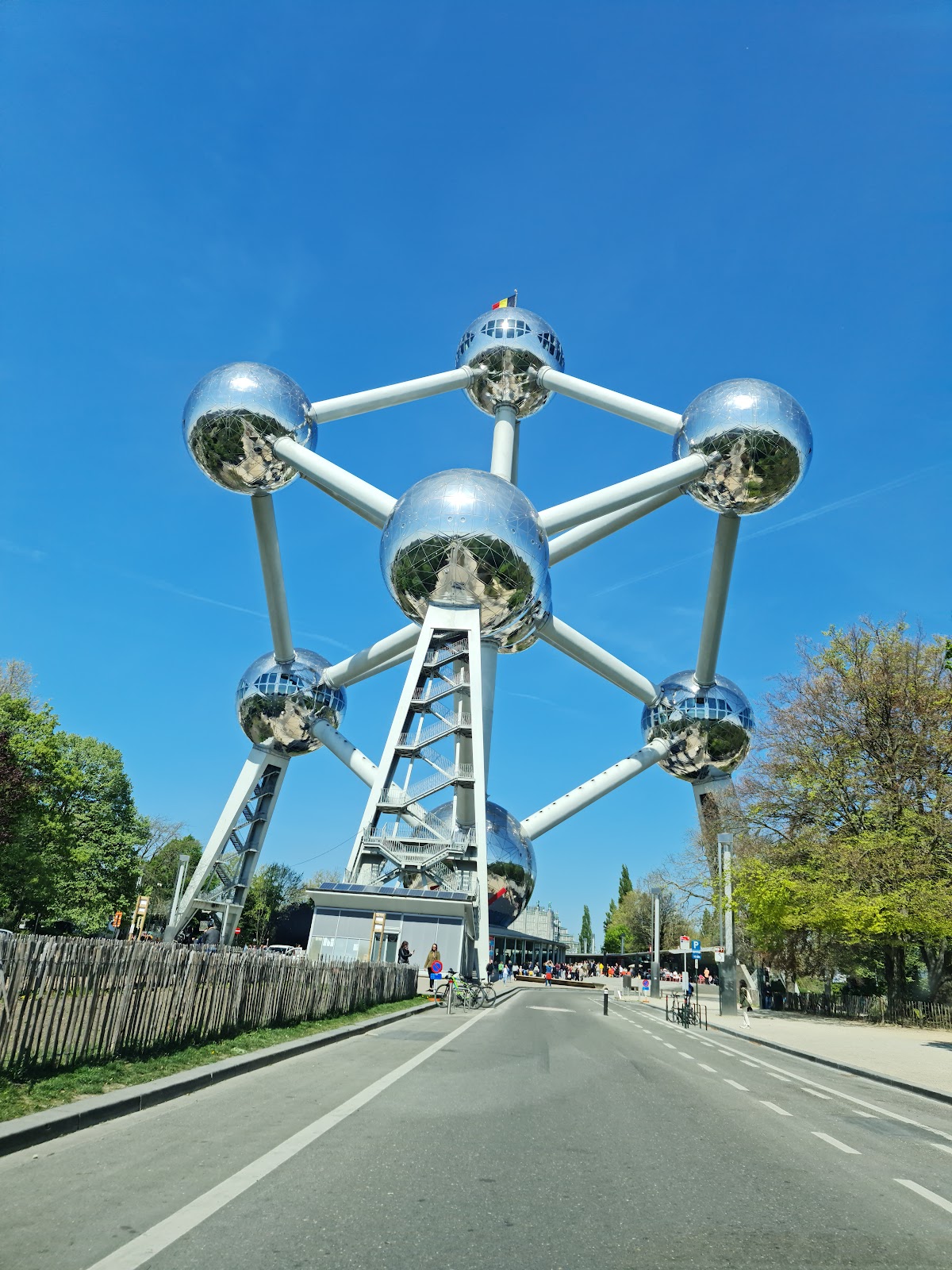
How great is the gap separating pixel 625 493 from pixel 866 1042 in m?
16.4

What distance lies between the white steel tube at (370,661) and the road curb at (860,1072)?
58.9 ft

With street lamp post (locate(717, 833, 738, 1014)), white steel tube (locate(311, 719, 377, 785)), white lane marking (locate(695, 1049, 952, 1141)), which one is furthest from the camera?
white steel tube (locate(311, 719, 377, 785))

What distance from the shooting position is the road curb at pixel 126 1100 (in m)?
5.54

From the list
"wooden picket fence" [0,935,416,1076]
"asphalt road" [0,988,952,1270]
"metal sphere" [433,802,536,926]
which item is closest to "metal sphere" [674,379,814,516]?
"metal sphere" [433,802,536,926]

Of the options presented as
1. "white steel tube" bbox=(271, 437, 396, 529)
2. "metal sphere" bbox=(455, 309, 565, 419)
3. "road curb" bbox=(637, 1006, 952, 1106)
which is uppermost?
"metal sphere" bbox=(455, 309, 565, 419)

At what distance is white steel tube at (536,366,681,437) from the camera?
3130cm

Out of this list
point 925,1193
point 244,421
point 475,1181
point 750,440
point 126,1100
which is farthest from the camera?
point 244,421

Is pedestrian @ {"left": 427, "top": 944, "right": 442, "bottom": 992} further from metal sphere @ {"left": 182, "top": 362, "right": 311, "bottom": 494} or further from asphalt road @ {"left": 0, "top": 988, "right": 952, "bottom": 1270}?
asphalt road @ {"left": 0, "top": 988, "right": 952, "bottom": 1270}

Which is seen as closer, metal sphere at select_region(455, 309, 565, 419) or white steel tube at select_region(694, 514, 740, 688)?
white steel tube at select_region(694, 514, 740, 688)

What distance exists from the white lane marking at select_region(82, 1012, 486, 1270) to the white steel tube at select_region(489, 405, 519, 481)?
92.3 feet

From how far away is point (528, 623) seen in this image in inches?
1121

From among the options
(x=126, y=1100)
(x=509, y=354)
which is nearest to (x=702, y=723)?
(x=509, y=354)

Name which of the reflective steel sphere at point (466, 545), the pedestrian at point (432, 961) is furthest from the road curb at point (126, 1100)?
the reflective steel sphere at point (466, 545)

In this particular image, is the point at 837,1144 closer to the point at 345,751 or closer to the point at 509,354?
the point at 345,751
